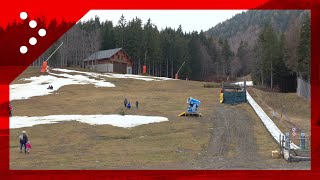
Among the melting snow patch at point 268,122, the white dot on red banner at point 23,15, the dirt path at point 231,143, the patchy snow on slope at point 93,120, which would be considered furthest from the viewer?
the patchy snow on slope at point 93,120

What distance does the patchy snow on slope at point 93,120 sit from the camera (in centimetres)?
3469

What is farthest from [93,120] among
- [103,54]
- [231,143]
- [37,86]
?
[103,54]

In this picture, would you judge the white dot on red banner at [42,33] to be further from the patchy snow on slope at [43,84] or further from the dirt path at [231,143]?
the patchy snow on slope at [43,84]

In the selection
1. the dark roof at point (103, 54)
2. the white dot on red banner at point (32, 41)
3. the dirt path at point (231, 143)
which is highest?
the dark roof at point (103, 54)

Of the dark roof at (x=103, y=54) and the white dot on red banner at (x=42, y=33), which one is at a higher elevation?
the dark roof at (x=103, y=54)

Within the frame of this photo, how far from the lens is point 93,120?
36531 millimetres

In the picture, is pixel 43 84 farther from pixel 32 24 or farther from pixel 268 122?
pixel 32 24

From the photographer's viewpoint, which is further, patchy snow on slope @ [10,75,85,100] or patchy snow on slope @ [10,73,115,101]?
patchy snow on slope @ [10,73,115,101]

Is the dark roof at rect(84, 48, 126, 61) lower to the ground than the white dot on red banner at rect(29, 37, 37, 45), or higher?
higher

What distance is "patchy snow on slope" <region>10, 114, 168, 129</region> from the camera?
34688mm

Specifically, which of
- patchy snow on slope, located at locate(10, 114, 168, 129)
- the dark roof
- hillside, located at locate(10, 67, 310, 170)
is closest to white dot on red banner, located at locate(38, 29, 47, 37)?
hillside, located at locate(10, 67, 310, 170)

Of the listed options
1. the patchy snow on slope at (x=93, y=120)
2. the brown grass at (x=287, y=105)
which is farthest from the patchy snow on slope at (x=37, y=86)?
the brown grass at (x=287, y=105)

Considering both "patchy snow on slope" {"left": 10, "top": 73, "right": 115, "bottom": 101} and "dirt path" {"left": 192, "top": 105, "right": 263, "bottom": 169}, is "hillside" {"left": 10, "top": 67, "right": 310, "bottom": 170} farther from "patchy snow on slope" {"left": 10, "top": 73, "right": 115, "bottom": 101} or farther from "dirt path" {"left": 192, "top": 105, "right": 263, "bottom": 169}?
"patchy snow on slope" {"left": 10, "top": 73, "right": 115, "bottom": 101}

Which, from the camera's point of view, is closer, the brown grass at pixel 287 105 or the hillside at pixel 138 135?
the hillside at pixel 138 135
